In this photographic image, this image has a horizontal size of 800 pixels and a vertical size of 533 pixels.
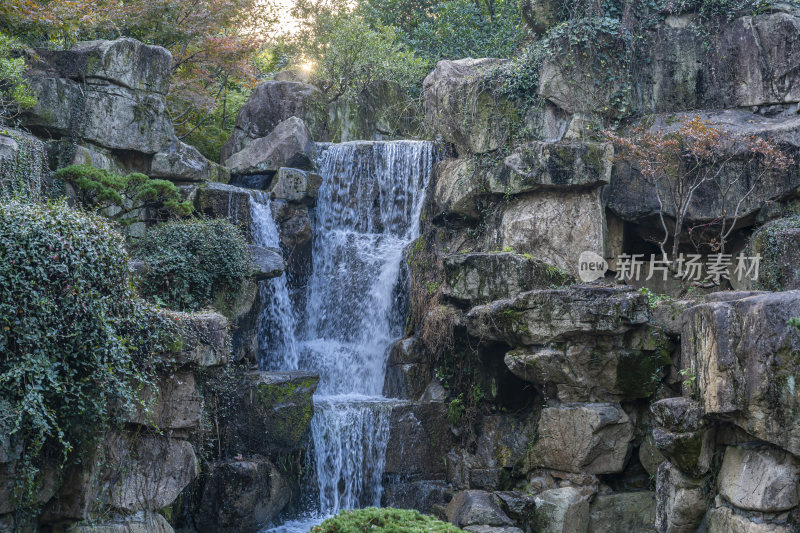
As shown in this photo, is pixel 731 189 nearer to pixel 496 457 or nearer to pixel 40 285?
pixel 496 457

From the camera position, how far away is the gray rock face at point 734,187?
12695mm

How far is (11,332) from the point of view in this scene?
6758 mm

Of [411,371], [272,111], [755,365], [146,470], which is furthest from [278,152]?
[755,365]

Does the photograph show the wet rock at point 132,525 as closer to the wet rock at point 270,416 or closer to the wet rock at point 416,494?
the wet rock at point 270,416

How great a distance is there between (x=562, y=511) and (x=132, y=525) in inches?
217

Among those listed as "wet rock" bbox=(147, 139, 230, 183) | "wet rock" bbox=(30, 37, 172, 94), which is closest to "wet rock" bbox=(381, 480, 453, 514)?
"wet rock" bbox=(147, 139, 230, 183)

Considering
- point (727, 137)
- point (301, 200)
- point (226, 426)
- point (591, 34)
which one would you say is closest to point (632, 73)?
point (591, 34)

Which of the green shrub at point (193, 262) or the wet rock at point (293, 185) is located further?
the wet rock at point (293, 185)

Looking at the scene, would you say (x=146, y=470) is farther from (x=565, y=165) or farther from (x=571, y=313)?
(x=565, y=165)

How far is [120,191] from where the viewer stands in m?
11.9

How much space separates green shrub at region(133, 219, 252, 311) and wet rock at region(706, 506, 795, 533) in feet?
25.1

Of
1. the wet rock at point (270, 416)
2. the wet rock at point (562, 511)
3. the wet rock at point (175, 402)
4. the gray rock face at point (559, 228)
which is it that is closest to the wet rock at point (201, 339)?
the wet rock at point (175, 402)

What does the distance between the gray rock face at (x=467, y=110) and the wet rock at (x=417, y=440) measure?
558 cm

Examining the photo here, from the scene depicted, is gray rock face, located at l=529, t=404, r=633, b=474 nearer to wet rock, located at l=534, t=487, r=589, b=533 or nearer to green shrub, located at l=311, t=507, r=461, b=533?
wet rock, located at l=534, t=487, r=589, b=533
